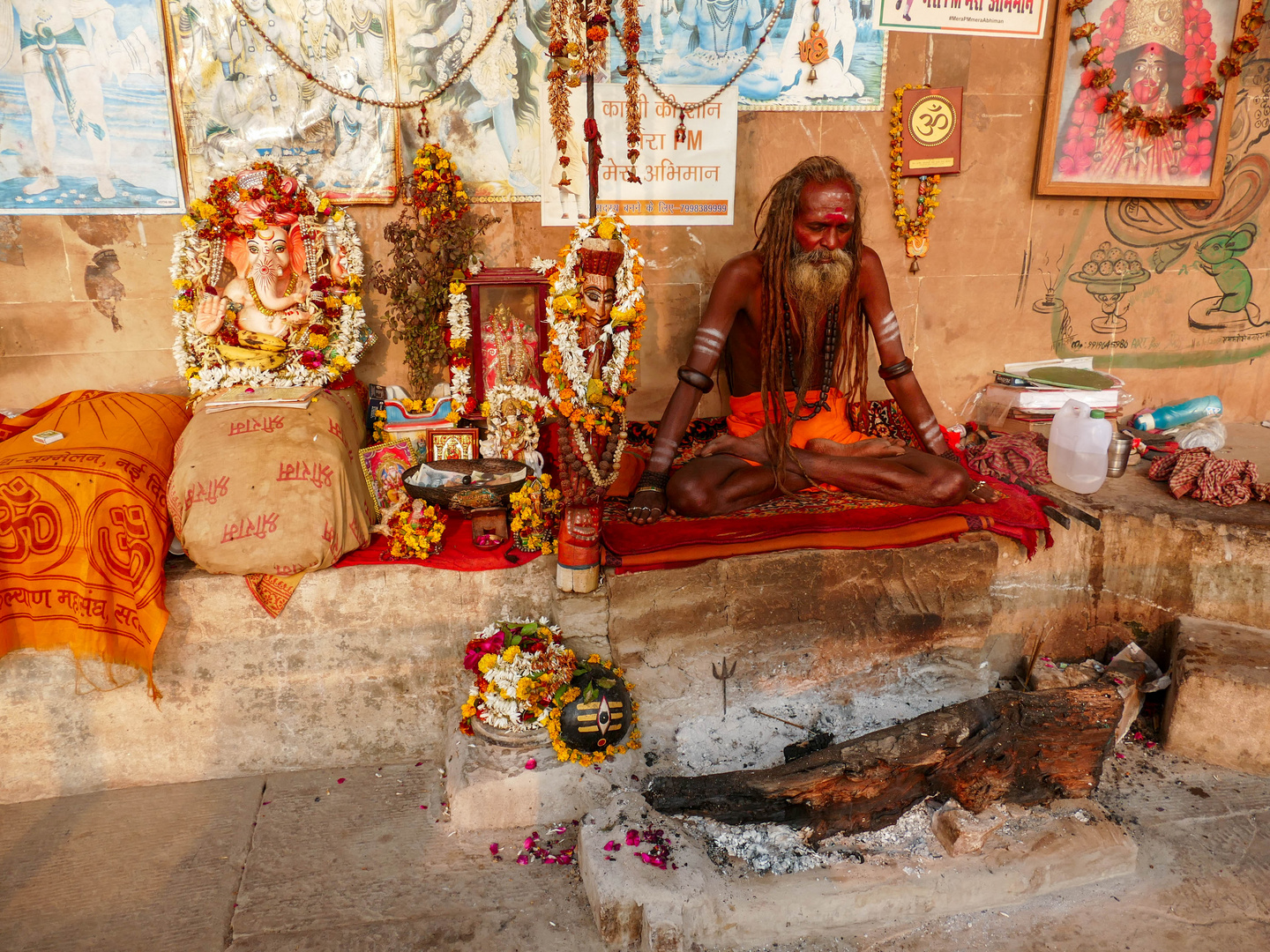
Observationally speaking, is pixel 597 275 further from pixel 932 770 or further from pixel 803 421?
pixel 932 770

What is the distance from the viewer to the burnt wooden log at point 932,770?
9.85ft

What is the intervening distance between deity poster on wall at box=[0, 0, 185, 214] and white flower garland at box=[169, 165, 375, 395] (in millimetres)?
478

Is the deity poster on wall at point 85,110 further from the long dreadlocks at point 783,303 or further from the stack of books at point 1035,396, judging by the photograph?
the stack of books at point 1035,396

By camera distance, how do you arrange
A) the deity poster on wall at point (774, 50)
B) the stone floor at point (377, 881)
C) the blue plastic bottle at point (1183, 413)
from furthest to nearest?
the blue plastic bottle at point (1183, 413), the deity poster on wall at point (774, 50), the stone floor at point (377, 881)

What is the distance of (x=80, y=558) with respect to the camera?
329 centimetres

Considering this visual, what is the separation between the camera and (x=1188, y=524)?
13.6ft

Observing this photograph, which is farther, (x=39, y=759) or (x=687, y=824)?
(x=39, y=759)

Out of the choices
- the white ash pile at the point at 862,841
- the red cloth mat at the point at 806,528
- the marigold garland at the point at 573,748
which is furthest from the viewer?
the red cloth mat at the point at 806,528

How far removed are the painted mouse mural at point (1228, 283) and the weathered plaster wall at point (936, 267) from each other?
6 cm

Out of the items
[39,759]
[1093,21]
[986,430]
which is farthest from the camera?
[986,430]

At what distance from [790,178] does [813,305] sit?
2.10 feet

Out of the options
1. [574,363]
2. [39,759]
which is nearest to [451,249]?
[574,363]

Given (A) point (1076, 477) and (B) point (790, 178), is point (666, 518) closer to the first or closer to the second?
(B) point (790, 178)

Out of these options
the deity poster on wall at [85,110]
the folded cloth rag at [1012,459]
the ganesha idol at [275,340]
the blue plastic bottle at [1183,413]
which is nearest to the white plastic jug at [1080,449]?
the folded cloth rag at [1012,459]
